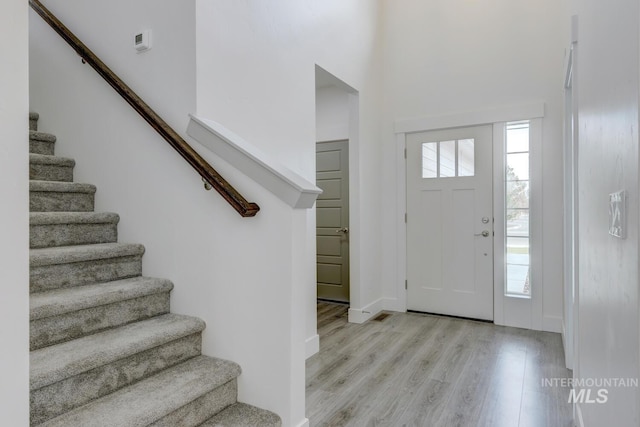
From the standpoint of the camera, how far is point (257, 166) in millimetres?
1831

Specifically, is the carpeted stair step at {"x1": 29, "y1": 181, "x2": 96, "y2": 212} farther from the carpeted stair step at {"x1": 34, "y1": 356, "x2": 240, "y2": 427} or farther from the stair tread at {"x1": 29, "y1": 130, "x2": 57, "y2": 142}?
the carpeted stair step at {"x1": 34, "y1": 356, "x2": 240, "y2": 427}

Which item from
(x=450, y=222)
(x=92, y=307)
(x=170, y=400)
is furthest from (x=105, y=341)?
(x=450, y=222)

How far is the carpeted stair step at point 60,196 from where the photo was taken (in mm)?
2162

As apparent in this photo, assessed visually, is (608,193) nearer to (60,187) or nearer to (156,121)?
(156,121)

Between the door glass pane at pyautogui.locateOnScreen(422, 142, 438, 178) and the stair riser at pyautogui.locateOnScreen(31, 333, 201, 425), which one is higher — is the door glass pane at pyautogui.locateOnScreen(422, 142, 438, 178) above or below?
above

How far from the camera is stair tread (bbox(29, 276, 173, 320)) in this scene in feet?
5.24

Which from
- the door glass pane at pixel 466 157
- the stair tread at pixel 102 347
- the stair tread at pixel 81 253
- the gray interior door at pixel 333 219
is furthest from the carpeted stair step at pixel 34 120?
the door glass pane at pixel 466 157

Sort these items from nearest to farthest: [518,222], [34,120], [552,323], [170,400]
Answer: [170,400]
[34,120]
[552,323]
[518,222]

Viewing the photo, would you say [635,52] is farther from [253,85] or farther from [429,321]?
[429,321]

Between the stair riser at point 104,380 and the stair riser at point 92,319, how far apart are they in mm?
261

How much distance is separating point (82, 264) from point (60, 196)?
0.57 metres

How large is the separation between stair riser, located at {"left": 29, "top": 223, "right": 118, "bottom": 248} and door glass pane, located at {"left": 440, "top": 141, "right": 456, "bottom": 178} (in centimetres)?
315

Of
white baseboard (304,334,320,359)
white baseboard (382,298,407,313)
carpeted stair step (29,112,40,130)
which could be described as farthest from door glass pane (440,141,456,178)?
carpeted stair step (29,112,40,130)

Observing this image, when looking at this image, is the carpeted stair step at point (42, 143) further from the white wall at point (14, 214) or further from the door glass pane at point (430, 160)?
the door glass pane at point (430, 160)
